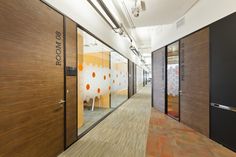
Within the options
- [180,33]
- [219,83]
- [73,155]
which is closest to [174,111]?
[219,83]

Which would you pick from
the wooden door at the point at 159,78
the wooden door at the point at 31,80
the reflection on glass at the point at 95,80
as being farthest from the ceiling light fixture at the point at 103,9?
the wooden door at the point at 159,78

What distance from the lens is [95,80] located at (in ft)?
17.8

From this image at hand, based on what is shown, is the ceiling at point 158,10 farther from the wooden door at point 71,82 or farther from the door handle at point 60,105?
the door handle at point 60,105

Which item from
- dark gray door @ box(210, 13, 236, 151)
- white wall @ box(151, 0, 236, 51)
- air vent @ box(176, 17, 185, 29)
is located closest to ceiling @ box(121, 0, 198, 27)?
air vent @ box(176, 17, 185, 29)

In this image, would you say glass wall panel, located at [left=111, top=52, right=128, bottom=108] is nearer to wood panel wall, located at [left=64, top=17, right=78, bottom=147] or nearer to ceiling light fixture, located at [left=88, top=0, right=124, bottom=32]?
ceiling light fixture, located at [left=88, top=0, right=124, bottom=32]

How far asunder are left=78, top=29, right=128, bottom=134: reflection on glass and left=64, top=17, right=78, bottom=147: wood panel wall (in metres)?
0.68

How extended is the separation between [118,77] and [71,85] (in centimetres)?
484

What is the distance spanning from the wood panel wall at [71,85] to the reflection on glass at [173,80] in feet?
12.1

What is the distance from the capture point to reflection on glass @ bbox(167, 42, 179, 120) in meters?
5.36

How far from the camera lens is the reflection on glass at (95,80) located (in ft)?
14.9

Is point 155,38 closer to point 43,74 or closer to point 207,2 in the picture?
point 207,2

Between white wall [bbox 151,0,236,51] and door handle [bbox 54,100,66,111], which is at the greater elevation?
white wall [bbox 151,0,236,51]

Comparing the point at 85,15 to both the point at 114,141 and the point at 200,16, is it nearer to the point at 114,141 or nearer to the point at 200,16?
the point at 200,16

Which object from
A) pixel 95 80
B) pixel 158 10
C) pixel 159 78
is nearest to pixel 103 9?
pixel 158 10
